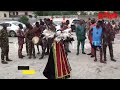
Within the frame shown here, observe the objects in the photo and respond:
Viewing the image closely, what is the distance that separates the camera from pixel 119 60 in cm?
1016

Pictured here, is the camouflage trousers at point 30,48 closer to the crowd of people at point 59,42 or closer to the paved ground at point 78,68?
the crowd of people at point 59,42

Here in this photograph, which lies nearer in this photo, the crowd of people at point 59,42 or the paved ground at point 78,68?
Result: the crowd of people at point 59,42

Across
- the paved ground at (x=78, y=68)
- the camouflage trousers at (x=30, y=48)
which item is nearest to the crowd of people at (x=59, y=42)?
the camouflage trousers at (x=30, y=48)

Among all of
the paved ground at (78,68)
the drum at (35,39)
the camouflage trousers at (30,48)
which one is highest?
the drum at (35,39)

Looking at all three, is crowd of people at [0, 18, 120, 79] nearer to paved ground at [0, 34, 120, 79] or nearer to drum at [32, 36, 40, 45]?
drum at [32, 36, 40, 45]

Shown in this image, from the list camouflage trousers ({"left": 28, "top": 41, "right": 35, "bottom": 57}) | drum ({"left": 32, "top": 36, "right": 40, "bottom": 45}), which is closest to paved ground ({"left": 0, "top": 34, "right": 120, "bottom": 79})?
camouflage trousers ({"left": 28, "top": 41, "right": 35, "bottom": 57})

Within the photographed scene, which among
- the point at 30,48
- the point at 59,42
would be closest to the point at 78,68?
the point at 59,42

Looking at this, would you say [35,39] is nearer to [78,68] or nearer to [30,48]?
[30,48]

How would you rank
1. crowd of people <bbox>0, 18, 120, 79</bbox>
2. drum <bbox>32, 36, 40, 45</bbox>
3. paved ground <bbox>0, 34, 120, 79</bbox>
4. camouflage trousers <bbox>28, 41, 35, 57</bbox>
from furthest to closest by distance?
camouflage trousers <bbox>28, 41, 35, 57</bbox> < drum <bbox>32, 36, 40, 45</bbox> < paved ground <bbox>0, 34, 120, 79</bbox> < crowd of people <bbox>0, 18, 120, 79</bbox>

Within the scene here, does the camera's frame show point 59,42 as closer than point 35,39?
Yes
